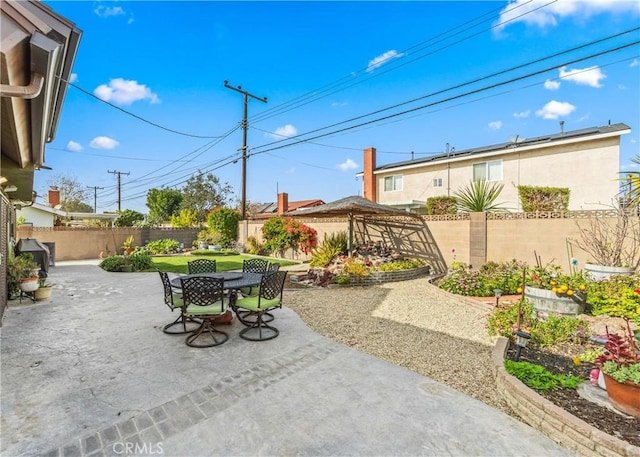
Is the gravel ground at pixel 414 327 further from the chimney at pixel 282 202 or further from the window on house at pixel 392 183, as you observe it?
the chimney at pixel 282 202

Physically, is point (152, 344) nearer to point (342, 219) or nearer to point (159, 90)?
point (342, 219)

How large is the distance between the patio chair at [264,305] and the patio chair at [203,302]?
15.8 inches

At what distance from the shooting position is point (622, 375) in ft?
8.57

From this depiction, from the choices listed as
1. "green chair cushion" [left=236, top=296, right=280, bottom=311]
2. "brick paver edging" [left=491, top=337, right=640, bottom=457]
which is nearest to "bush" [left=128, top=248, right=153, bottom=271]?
"green chair cushion" [left=236, top=296, right=280, bottom=311]

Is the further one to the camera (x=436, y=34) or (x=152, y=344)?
(x=436, y=34)

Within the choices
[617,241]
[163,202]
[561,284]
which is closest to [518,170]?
[617,241]

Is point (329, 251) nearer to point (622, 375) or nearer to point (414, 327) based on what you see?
point (414, 327)

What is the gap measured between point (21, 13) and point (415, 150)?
2065 centimetres

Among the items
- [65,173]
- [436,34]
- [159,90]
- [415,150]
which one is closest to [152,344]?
[436,34]

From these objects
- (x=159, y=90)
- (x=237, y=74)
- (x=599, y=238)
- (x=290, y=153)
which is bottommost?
(x=599, y=238)

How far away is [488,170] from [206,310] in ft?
53.5

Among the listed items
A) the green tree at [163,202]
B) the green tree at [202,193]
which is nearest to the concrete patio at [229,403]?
the green tree at [202,193]

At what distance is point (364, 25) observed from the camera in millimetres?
10047

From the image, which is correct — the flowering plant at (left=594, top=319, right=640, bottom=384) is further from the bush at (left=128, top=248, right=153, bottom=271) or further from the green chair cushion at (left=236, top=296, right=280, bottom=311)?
the bush at (left=128, top=248, right=153, bottom=271)
